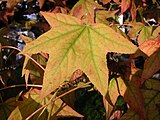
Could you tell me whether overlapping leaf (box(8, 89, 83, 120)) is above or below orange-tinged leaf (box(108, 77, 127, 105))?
below

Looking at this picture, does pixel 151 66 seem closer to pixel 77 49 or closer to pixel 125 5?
pixel 77 49

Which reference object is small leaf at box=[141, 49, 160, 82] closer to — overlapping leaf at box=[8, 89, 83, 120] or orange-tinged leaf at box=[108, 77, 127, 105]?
orange-tinged leaf at box=[108, 77, 127, 105]

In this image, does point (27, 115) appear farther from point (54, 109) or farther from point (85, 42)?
point (85, 42)

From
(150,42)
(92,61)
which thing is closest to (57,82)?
(92,61)

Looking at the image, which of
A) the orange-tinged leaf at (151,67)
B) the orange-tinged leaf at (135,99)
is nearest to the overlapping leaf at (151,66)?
the orange-tinged leaf at (151,67)

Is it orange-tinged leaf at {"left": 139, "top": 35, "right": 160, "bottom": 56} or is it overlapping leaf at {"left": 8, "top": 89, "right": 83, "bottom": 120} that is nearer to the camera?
orange-tinged leaf at {"left": 139, "top": 35, "right": 160, "bottom": 56}

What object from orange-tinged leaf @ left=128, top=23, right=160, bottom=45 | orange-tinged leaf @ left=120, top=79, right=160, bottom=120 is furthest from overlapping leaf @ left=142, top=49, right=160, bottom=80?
orange-tinged leaf @ left=128, top=23, right=160, bottom=45

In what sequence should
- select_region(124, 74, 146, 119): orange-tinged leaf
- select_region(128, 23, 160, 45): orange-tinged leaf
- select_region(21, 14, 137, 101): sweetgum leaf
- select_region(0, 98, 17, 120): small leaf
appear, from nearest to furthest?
select_region(21, 14, 137, 101): sweetgum leaf, select_region(124, 74, 146, 119): orange-tinged leaf, select_region(0, 98, 17, 120): small leaf, select_region(128, 23, 160, 45): orange-tinged leaf

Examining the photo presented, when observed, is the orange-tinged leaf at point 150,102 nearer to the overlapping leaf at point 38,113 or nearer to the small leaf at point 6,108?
the overlapping leaf at point 38,113
